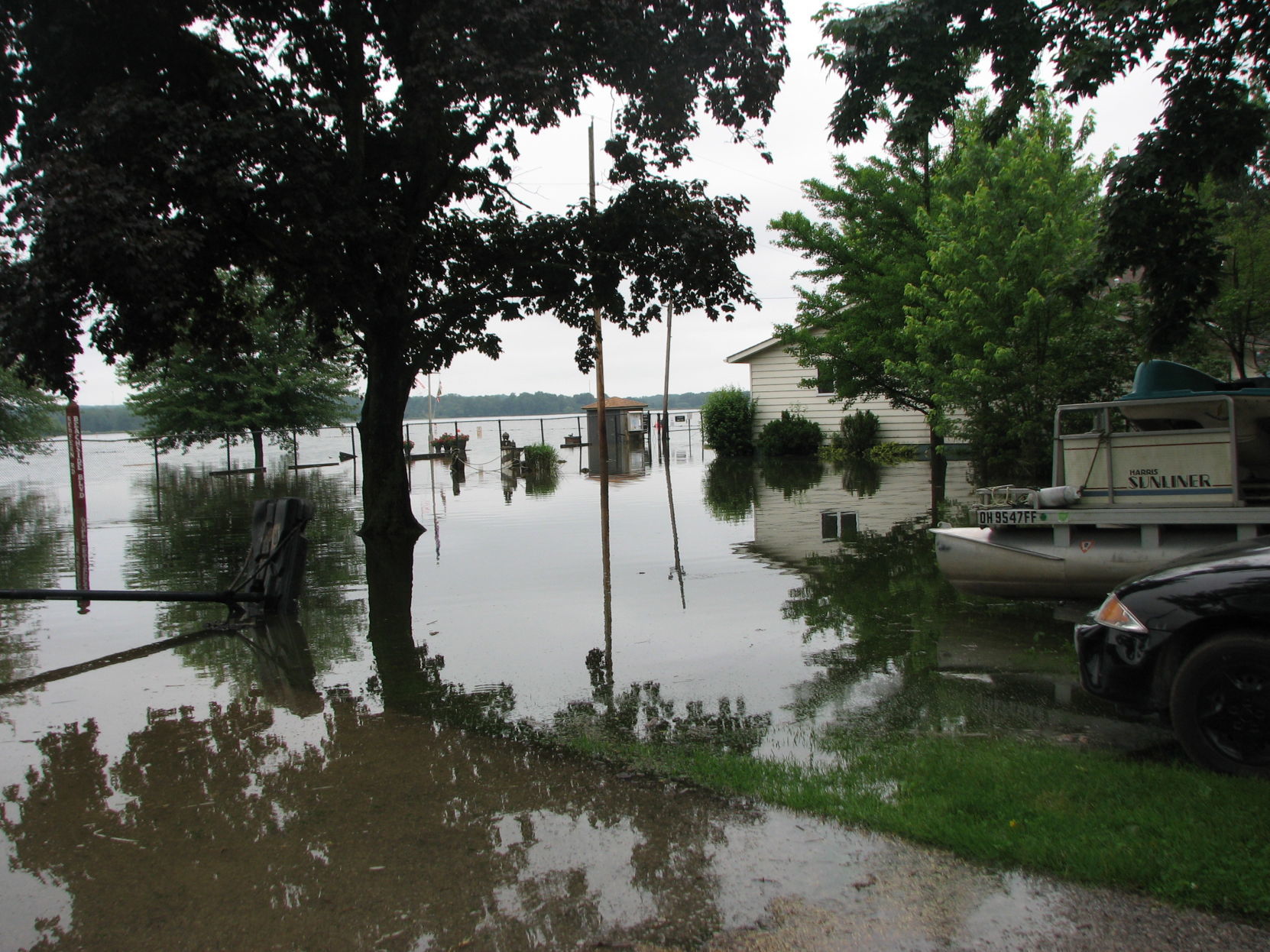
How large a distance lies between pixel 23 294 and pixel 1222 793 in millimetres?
12199

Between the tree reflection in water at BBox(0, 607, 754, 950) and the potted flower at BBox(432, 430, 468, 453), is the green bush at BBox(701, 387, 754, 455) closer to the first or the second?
the potted flower at BBox(432, 430, 468, 453)

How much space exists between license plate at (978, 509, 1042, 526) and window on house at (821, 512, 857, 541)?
5.23 metres

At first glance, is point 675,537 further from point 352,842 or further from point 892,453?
point 892,453

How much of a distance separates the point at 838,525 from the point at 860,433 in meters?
16.7

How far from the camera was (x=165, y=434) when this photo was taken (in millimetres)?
34656

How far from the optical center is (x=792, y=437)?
32.6m

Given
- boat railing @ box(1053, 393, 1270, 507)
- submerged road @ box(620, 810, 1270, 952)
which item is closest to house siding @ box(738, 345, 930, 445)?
boat railing @ box(1053, 393, 1270, 507)

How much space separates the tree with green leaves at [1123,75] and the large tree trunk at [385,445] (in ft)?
26.2

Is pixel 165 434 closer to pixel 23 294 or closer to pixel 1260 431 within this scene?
pixel 23 294

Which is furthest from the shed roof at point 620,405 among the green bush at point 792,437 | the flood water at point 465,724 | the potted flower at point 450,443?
the flood water at point 465,724

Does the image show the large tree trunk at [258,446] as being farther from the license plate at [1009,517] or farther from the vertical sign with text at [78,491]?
the license plate at [1009,517]

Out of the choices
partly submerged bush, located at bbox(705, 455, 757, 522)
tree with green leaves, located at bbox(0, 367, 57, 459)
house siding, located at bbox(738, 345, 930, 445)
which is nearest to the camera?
partly submerged bush, located at bbox(705, 455, 757, 522)

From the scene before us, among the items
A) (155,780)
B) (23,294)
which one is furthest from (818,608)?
(23,294)

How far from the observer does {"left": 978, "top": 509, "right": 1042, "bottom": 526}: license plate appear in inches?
350
